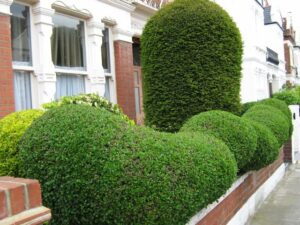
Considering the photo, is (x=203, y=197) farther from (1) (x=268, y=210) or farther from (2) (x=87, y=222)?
(1) (x=268, y=210)

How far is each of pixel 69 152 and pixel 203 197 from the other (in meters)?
1.27

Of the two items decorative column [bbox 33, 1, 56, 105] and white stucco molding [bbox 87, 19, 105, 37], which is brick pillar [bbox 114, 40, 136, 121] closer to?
white stucco molding [bbox 87, 19, 105, 37]

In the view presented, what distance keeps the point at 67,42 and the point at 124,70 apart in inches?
65.2

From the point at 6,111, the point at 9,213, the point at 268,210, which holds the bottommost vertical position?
the point at 268,210

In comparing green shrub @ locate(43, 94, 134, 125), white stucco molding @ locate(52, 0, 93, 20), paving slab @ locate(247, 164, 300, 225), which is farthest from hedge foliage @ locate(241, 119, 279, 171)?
white stucco molding @ locate(52, 0, 93, 20)

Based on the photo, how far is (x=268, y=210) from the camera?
23.7 ft

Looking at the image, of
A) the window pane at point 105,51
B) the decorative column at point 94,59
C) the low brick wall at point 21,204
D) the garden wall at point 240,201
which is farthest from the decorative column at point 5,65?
the low brick wall at point 21,204

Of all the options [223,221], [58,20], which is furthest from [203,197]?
[58,20]

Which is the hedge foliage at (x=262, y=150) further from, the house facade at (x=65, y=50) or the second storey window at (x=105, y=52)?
the second storey window at (x=105, y=52)

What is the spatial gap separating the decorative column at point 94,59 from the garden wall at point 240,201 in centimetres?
323

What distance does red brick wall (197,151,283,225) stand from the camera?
15.8ft

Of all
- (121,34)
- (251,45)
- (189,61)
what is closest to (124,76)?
(121,34)

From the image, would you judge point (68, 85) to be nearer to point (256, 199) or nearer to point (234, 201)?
point (234, 201)

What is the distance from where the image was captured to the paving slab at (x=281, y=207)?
657 cm
